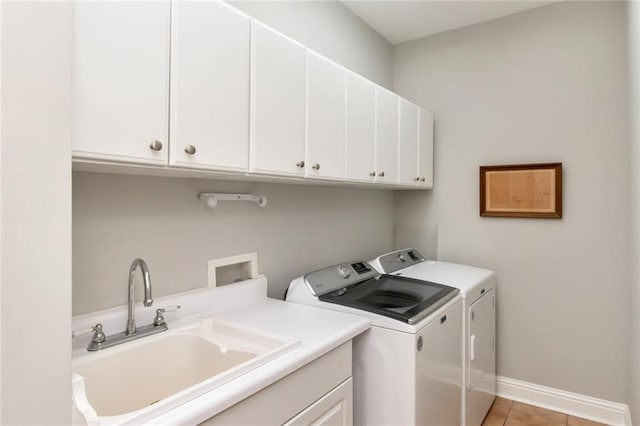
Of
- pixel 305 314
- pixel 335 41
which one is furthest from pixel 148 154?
pixel 335 41

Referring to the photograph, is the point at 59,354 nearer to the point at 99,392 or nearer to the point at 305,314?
the point at 99,392

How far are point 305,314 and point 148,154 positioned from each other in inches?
35.5

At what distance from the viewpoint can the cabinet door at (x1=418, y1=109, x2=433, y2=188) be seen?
2.65m

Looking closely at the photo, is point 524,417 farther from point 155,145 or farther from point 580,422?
point 155,145

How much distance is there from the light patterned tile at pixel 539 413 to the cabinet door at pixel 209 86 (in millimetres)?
2462

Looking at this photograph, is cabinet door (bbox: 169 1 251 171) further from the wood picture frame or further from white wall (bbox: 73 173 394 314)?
the wood picture frame

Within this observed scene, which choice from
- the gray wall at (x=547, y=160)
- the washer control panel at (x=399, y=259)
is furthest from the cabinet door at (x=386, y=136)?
the gray wall at (x=547, y=160)

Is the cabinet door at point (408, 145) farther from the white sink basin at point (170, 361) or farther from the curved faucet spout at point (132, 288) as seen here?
the curved faucet spout at point (132, 288)

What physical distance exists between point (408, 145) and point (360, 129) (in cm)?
63

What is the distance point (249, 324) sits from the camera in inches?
57.8

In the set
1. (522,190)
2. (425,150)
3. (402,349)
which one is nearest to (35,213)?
(402,349)

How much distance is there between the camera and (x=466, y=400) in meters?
1.99

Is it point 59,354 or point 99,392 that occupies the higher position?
point 59,354

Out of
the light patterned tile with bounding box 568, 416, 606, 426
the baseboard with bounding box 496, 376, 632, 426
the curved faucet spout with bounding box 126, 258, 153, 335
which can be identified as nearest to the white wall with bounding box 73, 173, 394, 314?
the curved faucet spout with bounding box 126, 258, 153, 335
